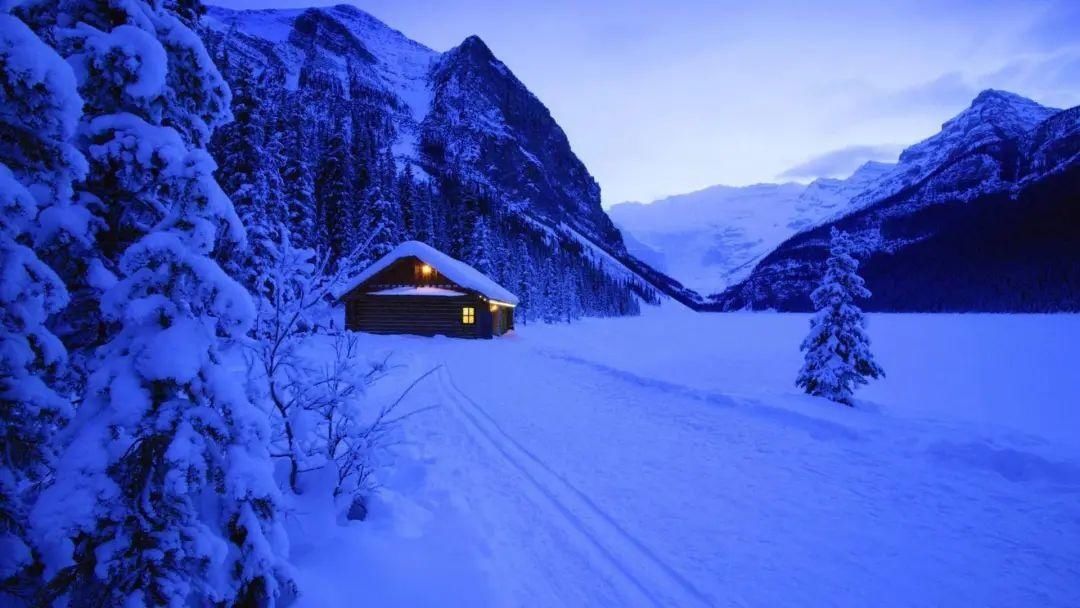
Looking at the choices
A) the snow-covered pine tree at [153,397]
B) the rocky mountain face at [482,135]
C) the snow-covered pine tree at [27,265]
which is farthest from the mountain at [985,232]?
the rocky mountain face at [482,135]

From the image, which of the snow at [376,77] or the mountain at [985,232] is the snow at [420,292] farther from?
the snow at [376,77]

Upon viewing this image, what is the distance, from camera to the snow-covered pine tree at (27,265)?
85.3 inches

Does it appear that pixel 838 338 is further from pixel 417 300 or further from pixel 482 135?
pixel 482 135

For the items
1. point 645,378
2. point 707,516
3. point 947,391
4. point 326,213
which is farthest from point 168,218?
point 326,213

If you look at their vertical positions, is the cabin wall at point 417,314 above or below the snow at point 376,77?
below

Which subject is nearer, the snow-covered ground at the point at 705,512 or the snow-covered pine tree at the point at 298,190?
the snow-covered ground at the point at 705,512

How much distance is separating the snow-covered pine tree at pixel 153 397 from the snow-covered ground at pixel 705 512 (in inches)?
53.3

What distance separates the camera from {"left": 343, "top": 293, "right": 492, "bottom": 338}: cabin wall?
1166 inches

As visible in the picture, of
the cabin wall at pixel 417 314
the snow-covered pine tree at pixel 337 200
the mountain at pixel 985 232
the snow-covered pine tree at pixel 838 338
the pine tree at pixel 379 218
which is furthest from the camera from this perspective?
the mountain at pixel 985 232

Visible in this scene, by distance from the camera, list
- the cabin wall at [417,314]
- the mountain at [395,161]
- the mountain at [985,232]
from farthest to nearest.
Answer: the mountain at [985,232] → the mountain at [395,161] → the cabin wall at [417,314]

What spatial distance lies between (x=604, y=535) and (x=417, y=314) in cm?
2633

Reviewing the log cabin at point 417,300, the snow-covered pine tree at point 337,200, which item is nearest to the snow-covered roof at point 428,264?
the log cabin at point 417,300

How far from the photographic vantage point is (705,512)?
222 inches

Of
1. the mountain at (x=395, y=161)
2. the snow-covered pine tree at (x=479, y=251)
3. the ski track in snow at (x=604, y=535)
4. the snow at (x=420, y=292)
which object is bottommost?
the ski track in snow at (x=604, y=535)
